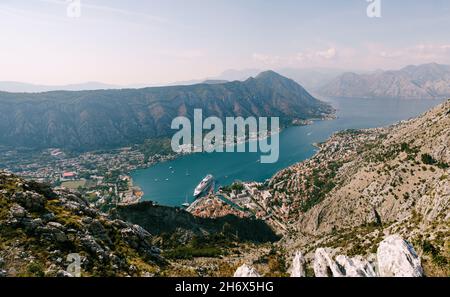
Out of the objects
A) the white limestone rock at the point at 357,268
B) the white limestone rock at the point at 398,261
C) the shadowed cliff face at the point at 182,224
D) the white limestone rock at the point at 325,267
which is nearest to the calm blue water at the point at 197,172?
the shadowed cliff face at the point at 182,224

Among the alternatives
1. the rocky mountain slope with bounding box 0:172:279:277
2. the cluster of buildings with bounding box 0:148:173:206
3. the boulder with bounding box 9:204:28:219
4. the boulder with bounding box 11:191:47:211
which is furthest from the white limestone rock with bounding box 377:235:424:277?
the cluster of buildings with bounding box 0:148:173:206

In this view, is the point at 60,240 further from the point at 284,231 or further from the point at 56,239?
the point at 284,231

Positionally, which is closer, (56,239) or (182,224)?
(56,239)

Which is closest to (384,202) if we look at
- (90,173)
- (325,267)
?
(325,267)

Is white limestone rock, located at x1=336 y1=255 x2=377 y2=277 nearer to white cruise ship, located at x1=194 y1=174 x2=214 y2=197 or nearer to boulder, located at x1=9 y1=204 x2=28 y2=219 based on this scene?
boulder, located at x1=9 y1=204 x2=28 y2=219

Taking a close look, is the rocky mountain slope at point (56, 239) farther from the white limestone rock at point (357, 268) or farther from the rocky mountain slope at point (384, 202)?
the rocky mountain slope at point (384, 202)

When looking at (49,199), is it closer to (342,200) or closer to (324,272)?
(324,272)
